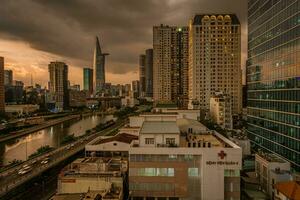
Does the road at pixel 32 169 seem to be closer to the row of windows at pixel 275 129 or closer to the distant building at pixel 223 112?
the row of windows at pixel 275 129

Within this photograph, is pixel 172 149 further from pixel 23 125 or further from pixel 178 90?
pixel 178 90

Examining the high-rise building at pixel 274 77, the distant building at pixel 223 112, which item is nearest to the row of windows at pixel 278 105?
the high-rise building at pixel 274 77

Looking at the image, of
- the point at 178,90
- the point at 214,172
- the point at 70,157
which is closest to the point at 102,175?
the point at 214,172

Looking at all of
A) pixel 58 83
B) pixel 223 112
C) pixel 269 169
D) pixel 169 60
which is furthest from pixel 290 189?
pixel 58 83

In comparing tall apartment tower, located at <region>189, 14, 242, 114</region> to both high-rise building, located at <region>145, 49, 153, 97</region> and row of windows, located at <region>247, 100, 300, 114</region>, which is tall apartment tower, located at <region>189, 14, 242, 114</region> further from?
high-rise building, located at <region>145, 49, 153, 97</region>

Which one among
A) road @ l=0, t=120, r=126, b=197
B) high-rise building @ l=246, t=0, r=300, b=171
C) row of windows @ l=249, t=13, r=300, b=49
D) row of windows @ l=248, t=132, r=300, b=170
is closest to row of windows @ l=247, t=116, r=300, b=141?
high-rise building @ l=246, t=0, r=300, b=171

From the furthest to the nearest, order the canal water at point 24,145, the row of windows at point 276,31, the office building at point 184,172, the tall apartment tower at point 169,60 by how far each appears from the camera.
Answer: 1. the tall apartment tower at point 169,60
2. the canal water at point 24,145
3. the row of windows at point 276,31
4. the office building at point 184,172

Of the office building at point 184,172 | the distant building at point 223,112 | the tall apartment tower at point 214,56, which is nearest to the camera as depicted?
the office building at point 184,172
